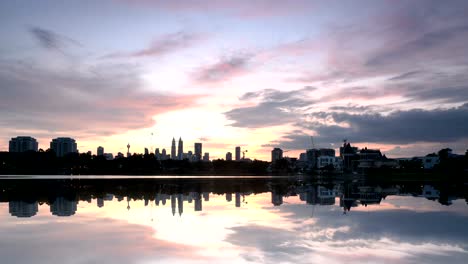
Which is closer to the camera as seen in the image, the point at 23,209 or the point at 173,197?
the point at 23,209

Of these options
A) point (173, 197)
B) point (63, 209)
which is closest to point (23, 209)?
point (63, 209)

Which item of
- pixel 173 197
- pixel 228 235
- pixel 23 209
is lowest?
pixel 228 235

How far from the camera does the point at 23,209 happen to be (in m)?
36.2

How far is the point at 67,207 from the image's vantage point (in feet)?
127

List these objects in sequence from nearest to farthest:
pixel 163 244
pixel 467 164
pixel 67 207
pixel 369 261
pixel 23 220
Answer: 1. pixel 369 261
2. pixel 163 244
3. pixel 23 220
4. pixel 67 207
5. pixel 467 164

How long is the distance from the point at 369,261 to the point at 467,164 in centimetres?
15259

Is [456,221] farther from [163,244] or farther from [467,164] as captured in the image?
[467,164]

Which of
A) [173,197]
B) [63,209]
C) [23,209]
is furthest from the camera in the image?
[173,197]

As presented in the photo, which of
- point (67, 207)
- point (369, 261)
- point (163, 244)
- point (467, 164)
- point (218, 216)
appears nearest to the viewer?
point (369, 261)

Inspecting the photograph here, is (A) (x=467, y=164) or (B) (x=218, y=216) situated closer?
(B) (x=218, y=216)

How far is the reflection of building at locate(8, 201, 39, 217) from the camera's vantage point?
108 feet

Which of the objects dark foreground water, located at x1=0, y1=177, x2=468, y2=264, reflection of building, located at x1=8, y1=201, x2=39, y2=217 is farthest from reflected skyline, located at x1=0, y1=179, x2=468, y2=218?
dark foreground water, located at x1=0, y1=177, x2=468, y2=264

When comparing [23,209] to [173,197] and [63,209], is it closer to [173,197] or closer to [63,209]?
[63,209]

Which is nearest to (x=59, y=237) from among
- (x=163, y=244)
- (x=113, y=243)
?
(x=113, y=243)
